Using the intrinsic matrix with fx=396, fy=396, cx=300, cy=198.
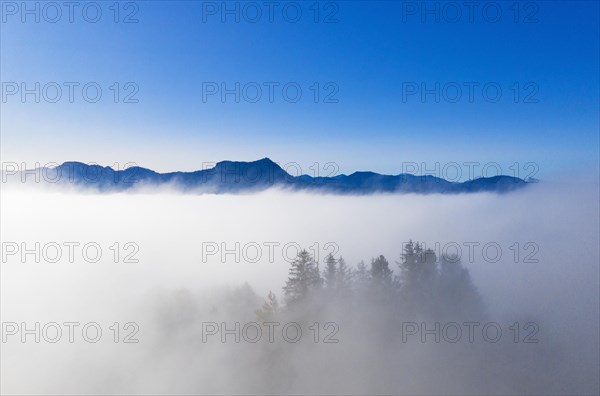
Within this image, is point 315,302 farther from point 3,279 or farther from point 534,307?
point 3,279

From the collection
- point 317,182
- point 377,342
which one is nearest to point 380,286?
→ point 377,342

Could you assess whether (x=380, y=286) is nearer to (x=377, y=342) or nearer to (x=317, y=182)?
(x=377, y=342)

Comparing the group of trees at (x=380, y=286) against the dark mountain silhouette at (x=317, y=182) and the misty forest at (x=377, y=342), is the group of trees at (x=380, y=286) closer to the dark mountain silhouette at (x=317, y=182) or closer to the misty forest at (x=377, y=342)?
the misty forest at (x=377, y=342)

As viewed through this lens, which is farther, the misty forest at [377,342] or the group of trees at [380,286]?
the group of trees at [380,286]

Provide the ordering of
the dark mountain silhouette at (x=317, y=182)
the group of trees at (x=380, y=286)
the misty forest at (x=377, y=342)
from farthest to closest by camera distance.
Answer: the dark mountain silhouette at (x=317, y=182) < the group of trees at (x=380, y=286) < the misty forest at (x=377, y=342)

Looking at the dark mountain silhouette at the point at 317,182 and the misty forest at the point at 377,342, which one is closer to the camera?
the misty forest at the point at 377,342

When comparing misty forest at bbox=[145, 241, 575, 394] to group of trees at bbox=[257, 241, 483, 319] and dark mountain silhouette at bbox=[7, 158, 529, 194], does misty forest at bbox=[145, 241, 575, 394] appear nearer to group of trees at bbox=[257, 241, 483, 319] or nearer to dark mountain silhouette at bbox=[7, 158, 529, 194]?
group of trees at bbox=[257, 241, 483, 319]

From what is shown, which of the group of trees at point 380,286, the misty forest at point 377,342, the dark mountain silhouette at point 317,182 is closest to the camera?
the misty forest at point 377,342

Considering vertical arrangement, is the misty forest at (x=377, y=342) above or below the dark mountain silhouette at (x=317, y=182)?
below

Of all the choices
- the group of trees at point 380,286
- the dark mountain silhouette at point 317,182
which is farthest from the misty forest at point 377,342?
the dark mountain silhouette at point 317,182
